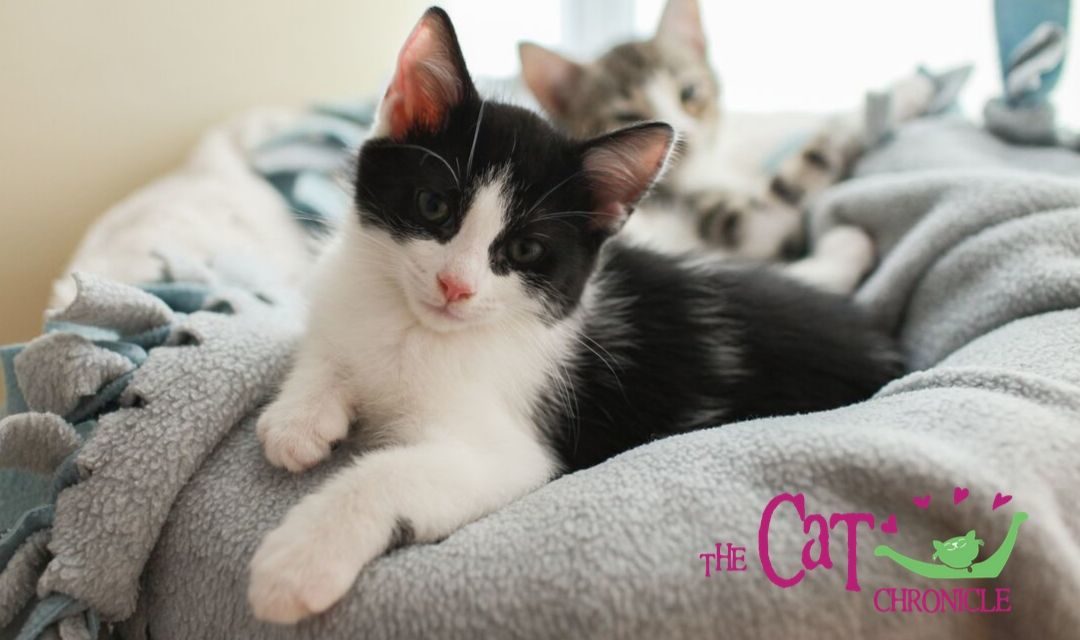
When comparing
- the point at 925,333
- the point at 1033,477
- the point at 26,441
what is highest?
the point at 26,441

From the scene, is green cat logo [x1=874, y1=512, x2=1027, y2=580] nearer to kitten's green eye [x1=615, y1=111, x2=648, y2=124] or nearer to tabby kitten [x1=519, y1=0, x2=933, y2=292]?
tabby kitten [x1=519, y1=0, x2=933, y2=292]

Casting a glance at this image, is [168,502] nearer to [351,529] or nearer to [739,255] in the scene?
[351,529]

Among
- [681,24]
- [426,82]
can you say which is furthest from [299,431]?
[681,24]

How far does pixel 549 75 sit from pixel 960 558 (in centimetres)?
143

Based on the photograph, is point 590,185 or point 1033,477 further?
point 590,185

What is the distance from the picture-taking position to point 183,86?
1.77 metres

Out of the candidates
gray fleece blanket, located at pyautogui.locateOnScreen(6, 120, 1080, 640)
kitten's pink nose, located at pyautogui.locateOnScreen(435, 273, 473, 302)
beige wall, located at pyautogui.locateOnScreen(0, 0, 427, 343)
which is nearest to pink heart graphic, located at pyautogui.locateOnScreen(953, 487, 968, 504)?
gray fleece blanket, located at pyautogui.locateOnScreen(6, 120, 1080, 640)

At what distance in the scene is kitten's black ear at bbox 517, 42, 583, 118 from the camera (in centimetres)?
179

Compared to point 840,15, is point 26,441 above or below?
below

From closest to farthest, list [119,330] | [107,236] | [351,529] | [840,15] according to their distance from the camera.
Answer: [351,529]
[119,330]
[107,236]
[840,15]

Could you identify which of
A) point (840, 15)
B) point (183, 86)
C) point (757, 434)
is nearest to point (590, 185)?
point (757, 434)

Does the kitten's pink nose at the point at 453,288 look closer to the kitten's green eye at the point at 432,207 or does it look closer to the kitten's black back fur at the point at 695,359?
the kitten's green eye at the point at 432,207

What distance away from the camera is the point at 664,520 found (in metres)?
0.72

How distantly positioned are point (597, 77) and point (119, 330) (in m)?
1.18
